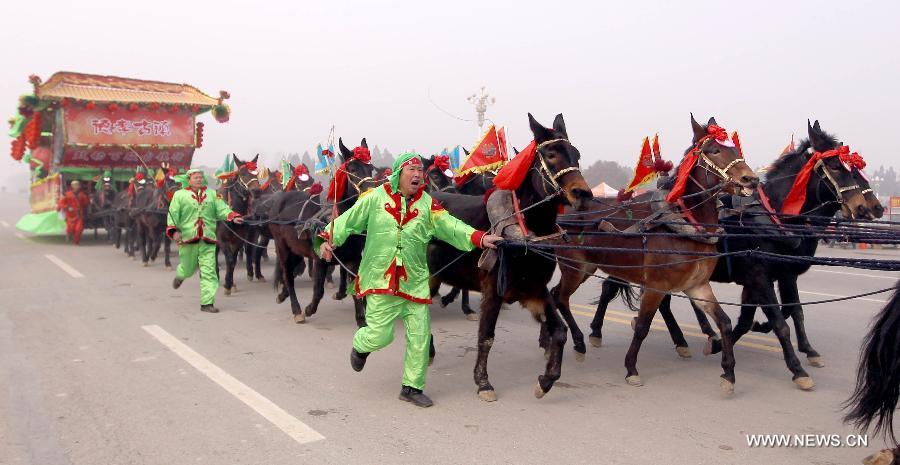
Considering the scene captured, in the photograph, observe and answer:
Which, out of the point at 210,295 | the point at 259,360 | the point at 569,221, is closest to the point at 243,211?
the point at 210,295

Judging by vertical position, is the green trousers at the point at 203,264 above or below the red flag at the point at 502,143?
below

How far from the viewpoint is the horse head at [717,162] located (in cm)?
556

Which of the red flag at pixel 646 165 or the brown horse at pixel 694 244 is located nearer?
the brown horse at pixel 694 244

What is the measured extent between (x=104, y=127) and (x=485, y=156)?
12.9 m

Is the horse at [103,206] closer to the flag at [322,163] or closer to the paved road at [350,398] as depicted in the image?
the paved road at [350,398]

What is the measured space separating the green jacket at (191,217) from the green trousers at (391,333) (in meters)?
4.93

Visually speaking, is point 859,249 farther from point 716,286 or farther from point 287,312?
point 287,312

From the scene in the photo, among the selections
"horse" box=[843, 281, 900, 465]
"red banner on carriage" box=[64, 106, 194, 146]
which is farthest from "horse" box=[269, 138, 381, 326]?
"red banner on carriage" box=[64, 106, 194, 146]

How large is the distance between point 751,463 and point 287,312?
642 cm

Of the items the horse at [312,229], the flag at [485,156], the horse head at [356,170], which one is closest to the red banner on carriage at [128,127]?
the horse at [312,229]

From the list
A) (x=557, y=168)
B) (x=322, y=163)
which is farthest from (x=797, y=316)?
(x=322, y=163)

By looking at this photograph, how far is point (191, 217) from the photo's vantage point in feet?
30.2

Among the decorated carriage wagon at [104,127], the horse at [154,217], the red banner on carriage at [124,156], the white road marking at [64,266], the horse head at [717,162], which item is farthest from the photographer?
the red banner on carriage at [124,156]

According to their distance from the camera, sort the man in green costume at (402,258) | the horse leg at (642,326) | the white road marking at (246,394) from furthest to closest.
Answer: the horse leg at (642,326), the man in green costume at (402,258), the white road marking at (246,394)
